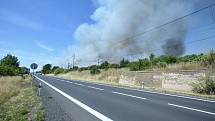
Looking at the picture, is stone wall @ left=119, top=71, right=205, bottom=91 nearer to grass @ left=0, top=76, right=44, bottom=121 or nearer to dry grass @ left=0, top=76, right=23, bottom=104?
grass @ left=0, top=76, right=44, bottom=121

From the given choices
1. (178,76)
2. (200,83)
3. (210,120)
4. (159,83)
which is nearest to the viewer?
(210,120)

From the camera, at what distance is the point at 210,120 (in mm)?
10727

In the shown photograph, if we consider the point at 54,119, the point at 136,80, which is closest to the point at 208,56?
the point at 136,80

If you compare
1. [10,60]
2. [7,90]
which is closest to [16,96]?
[7,90]

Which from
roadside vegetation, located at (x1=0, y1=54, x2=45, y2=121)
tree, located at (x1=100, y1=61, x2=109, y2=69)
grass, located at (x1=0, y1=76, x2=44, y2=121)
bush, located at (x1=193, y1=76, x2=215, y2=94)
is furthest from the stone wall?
tree, located at (x1=100, y1=61, x2=109, y2=69)

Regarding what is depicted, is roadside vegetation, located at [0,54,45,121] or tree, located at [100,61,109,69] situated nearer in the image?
roadside vegetation, located at [0,54,45,121]

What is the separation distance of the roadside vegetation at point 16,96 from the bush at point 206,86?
12.6 meters

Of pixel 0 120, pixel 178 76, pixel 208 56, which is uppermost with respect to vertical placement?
pixel 208 56

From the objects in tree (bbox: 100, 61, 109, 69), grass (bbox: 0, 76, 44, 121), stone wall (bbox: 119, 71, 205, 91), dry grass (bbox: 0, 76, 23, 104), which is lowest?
grass (bbox: 0, 76, 44, 121)

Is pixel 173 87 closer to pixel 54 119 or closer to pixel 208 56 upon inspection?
pixel 208 56

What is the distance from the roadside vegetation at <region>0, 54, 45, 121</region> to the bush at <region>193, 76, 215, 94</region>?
1261 cm

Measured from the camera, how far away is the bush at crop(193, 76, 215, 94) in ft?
79.2

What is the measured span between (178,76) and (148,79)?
746cm

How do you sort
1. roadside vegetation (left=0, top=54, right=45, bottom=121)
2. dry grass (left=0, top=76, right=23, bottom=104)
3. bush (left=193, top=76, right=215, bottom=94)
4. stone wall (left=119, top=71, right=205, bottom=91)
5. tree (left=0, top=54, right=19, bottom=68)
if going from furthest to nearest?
1. tree (left=0, top=54, right=19, bottom=68)
2. stone wall (left=119, top=71, right=205, bottom=91)
3. dry grass (left=0, top=76, right=23, bottom=104)
4. bush (left=193, top=76, right=215, bottom=94)
5. roadside vegetation (left=0, top=54, right=45, bottom=121)
